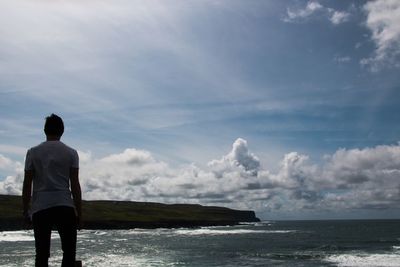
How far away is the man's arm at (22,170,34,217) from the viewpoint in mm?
6465

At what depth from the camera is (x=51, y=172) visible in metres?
6.57

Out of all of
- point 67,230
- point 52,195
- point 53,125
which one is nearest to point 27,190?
point 52,195

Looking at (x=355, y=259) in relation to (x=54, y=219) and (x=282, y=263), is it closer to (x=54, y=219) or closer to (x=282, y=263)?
(x=282, y=263)

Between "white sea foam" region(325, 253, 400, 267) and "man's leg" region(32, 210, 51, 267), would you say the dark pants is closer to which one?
"man's leg" region(32, 210, 51, 267)

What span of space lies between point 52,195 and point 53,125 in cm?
96

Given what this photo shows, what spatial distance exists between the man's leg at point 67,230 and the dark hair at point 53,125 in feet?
3.45

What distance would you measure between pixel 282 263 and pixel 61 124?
5245 centimetres

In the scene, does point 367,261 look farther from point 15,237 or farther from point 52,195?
point 15,237

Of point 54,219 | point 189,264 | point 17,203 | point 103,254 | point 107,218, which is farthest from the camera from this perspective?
point 17,203

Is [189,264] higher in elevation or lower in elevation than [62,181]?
lower

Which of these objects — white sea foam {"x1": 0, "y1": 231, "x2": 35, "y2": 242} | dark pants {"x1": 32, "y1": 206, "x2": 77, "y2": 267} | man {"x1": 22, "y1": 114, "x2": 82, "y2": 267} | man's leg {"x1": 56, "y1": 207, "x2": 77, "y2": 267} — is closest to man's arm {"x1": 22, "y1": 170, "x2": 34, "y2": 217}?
man {"x1": 22, "y1": 114, "x2": 82, "y2": 267}

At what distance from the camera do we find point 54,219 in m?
6.48

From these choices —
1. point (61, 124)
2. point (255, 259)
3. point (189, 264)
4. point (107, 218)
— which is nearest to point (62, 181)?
point (61, 124)

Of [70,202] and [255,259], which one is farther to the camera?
[255,259]
